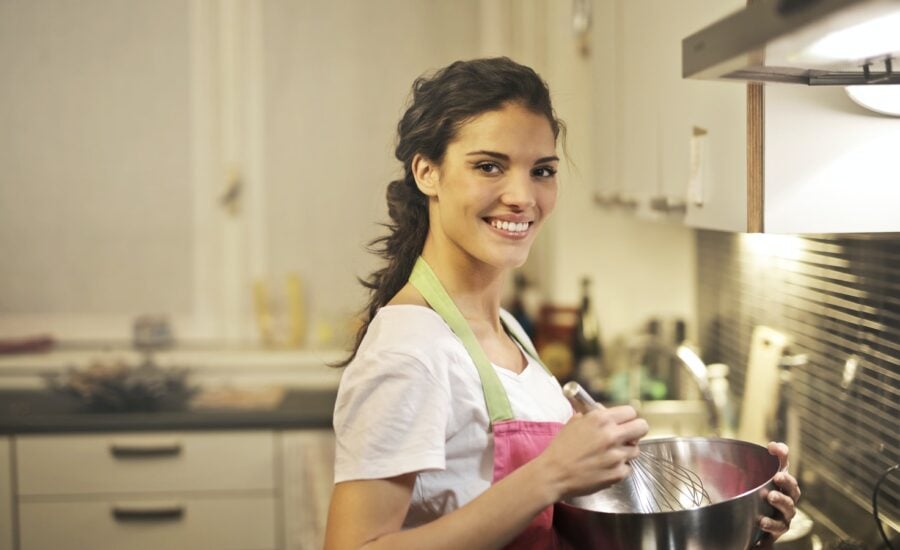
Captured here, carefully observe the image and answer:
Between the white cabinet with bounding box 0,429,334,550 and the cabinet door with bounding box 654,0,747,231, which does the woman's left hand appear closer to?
the cabinet door with bounding box 654,0,747,231

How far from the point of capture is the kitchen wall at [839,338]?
64.6 inches

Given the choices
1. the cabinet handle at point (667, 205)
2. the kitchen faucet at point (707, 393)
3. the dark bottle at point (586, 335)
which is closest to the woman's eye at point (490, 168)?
the cabinet handle at point (667, 205)

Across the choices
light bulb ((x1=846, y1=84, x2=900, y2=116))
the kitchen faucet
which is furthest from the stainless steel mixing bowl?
the kitchen faucet

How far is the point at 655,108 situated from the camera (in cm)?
211

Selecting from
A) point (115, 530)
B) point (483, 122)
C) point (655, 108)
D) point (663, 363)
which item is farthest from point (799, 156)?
point (115, 530)

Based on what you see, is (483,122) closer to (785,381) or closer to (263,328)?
(785,381)

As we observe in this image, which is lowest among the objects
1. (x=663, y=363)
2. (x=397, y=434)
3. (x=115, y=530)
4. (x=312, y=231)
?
(x=115, y=530)

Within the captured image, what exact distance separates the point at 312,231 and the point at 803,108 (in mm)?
2485

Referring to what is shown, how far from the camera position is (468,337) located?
4.07 feet

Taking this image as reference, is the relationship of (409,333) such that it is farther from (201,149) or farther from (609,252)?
(201,149)

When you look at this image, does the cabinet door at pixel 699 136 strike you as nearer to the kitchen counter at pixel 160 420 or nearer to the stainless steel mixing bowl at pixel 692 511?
the stainless steel mixing bowl at pixel 692 511

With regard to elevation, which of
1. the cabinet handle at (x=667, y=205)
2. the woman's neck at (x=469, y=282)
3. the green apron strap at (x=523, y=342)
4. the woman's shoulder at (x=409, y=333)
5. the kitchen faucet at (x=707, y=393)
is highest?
the cabinet handle at (x=667, y=205)

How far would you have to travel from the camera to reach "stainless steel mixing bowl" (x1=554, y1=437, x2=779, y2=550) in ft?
3.56

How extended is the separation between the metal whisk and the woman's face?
8.9 inches
